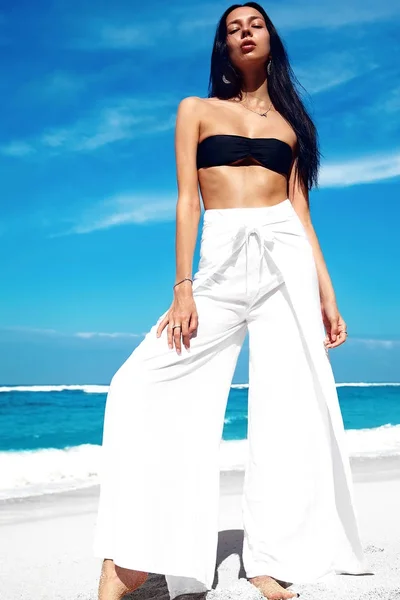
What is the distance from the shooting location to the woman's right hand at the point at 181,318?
2.69m

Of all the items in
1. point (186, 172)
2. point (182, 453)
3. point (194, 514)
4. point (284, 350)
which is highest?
point (186, 172)

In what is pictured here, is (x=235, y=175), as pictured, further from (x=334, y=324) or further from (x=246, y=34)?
(x=334, y=324)

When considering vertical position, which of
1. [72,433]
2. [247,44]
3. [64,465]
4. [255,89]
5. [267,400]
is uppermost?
[247,44]

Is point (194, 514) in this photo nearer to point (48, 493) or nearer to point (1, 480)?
point (48, 493)

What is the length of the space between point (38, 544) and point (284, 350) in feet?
6.71

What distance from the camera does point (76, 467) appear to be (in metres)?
8.91

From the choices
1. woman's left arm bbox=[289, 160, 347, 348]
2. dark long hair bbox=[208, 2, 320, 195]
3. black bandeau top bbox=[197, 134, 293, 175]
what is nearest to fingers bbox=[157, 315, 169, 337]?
black bandeau top bbox=[197, 134, 293, 175]

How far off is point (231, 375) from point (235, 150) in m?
0.94

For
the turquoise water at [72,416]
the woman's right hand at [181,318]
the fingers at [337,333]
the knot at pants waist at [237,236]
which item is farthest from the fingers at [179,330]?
the turquoise water at [72,416]

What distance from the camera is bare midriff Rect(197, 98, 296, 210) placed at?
299 cm

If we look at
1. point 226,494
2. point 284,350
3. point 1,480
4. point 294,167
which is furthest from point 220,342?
point 1,480

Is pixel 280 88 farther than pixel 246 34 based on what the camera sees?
Yes

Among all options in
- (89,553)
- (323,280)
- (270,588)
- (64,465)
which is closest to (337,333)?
(323,280)

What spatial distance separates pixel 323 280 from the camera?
3227 millimetres
